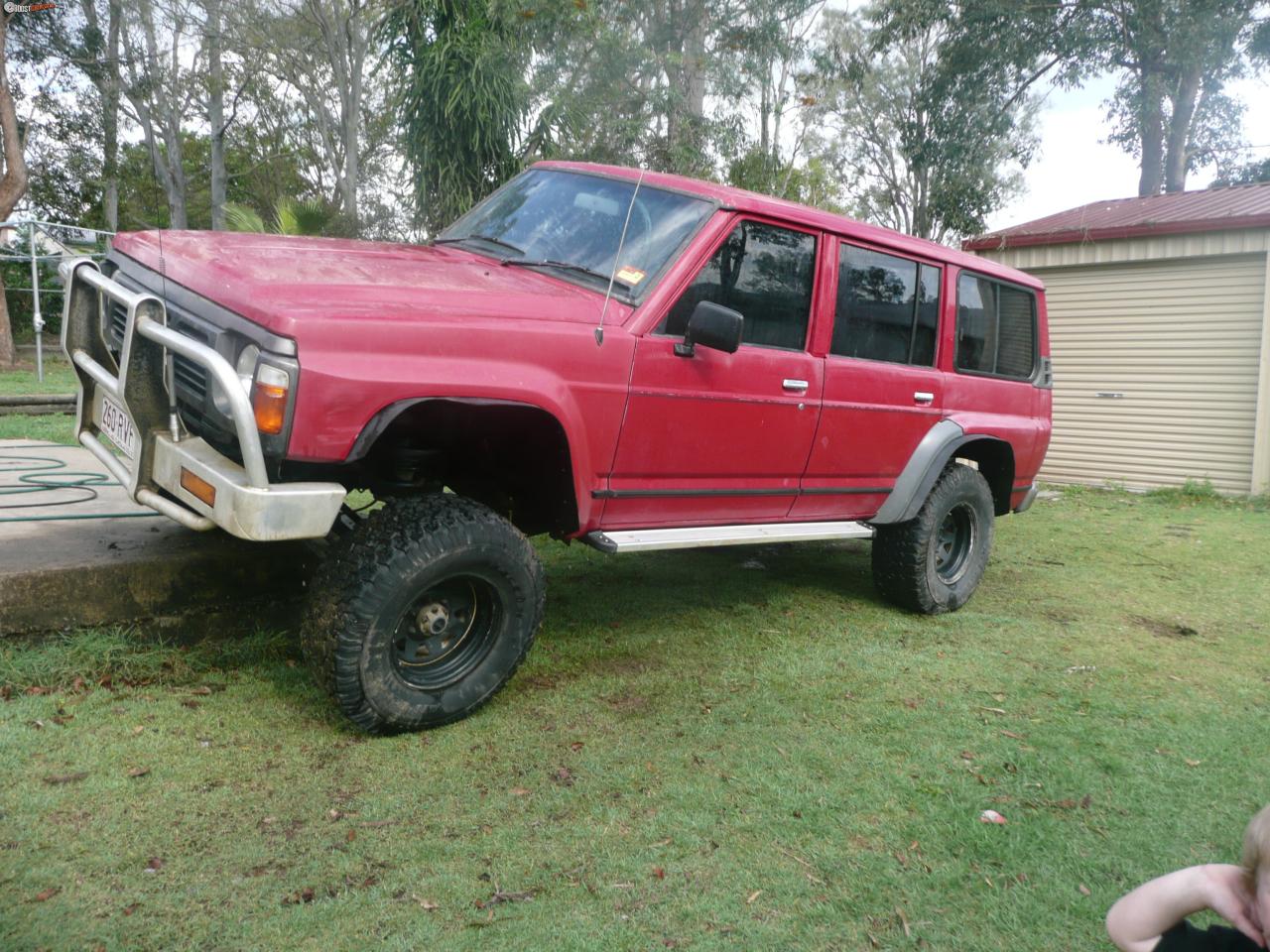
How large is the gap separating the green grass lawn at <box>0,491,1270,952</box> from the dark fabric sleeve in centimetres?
83

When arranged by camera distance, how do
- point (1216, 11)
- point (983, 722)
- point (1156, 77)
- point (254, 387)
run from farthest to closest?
Answer: point (1156, 77) < point (1216, 11) < point (983, 722) < point (254, 387)

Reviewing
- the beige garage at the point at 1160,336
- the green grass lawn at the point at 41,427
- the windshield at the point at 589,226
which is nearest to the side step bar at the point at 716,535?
the windshield at the point at 589,226

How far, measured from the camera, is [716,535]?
13.2 feet

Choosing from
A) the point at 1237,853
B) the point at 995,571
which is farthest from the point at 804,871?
the point at 995,571

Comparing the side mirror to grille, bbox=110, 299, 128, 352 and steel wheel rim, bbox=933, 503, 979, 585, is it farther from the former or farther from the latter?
steel wheel rim, bbox=933, 503, 979, 585

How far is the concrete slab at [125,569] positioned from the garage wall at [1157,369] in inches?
421

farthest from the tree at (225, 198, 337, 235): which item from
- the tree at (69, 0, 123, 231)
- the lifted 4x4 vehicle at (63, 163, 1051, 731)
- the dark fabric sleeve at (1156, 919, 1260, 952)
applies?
the tree at (69, 0, 123, 231)

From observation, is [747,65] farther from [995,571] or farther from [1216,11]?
[995,571]

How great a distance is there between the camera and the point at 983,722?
3.69 meters

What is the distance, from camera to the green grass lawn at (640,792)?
2299 mm

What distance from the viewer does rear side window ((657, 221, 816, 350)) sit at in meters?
3.84

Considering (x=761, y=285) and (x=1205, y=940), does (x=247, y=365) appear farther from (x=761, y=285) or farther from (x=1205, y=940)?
(x=1205, y=940)

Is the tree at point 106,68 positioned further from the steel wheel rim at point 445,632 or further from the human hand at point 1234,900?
the human hand at point 1234,900

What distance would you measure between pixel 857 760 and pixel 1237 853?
1.11 metres
